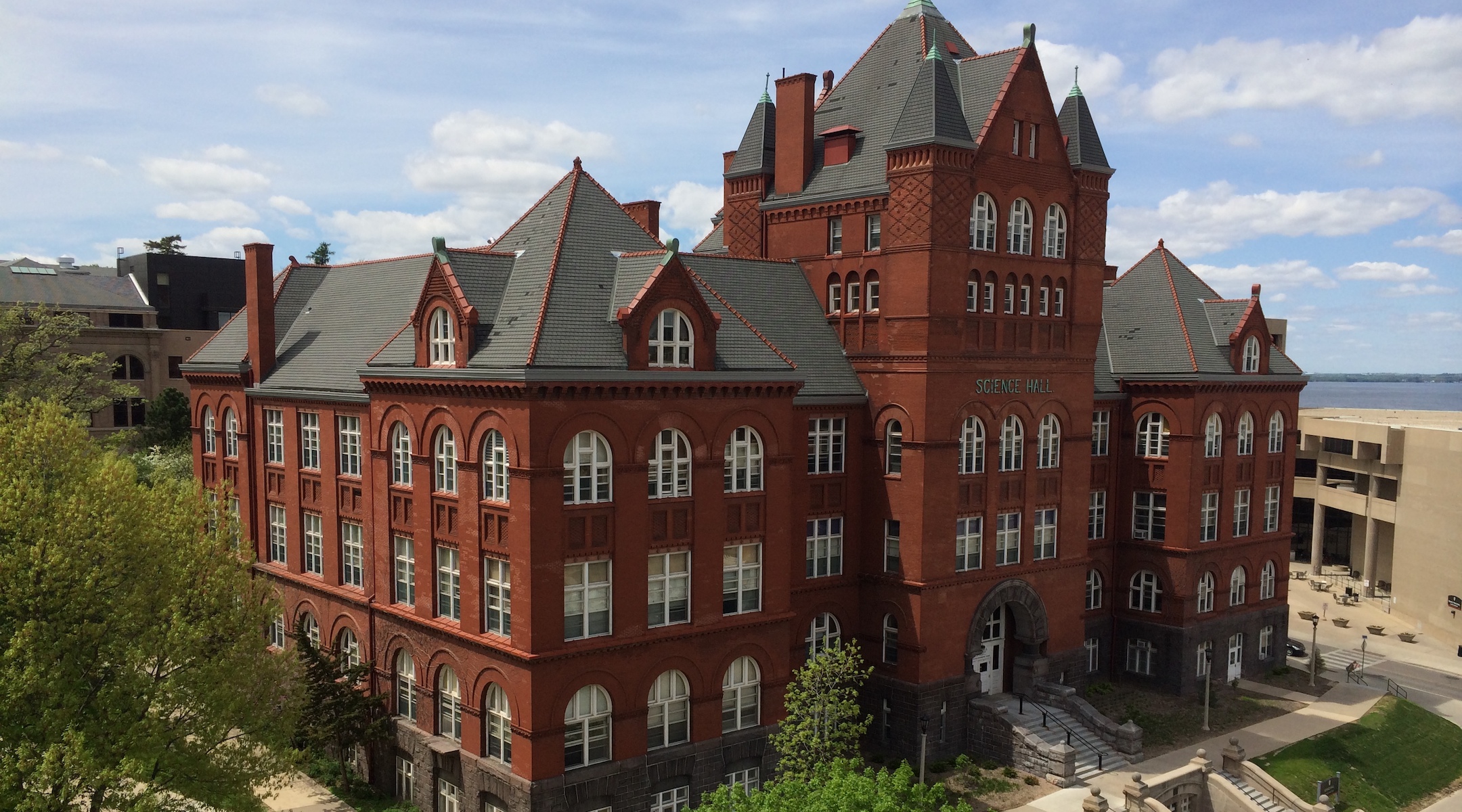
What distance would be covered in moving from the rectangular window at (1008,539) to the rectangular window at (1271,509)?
59.3ft

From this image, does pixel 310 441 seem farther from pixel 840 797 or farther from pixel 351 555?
pixel 840 797

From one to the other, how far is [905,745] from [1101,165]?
24563 mm

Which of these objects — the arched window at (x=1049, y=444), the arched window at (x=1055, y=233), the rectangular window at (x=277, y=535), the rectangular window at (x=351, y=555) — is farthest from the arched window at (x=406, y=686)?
the arched window at (x=1055, y=233)

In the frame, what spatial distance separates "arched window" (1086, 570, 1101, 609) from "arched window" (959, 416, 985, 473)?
43.0 ft

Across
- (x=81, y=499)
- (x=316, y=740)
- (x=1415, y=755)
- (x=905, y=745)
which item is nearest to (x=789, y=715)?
(x=905, y=745)

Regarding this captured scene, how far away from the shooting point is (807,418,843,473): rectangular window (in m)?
39.3

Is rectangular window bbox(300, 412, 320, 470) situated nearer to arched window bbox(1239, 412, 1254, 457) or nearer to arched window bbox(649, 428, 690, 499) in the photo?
arched window bbox(649, 428, 690, 499)

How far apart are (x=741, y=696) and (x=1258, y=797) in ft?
66.6

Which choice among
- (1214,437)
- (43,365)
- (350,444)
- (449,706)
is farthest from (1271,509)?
(43,365)

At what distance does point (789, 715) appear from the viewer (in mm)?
33750

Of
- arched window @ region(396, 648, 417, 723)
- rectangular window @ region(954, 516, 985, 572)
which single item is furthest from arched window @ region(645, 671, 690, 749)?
rectangular window @ region(954, 516, 985, 572)

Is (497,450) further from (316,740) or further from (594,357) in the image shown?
(316,740)

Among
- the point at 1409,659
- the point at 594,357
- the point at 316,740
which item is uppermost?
the point at 594,357

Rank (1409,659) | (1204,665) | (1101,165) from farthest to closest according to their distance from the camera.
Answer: (1409,659)
(1204,665)
(1101,165)
